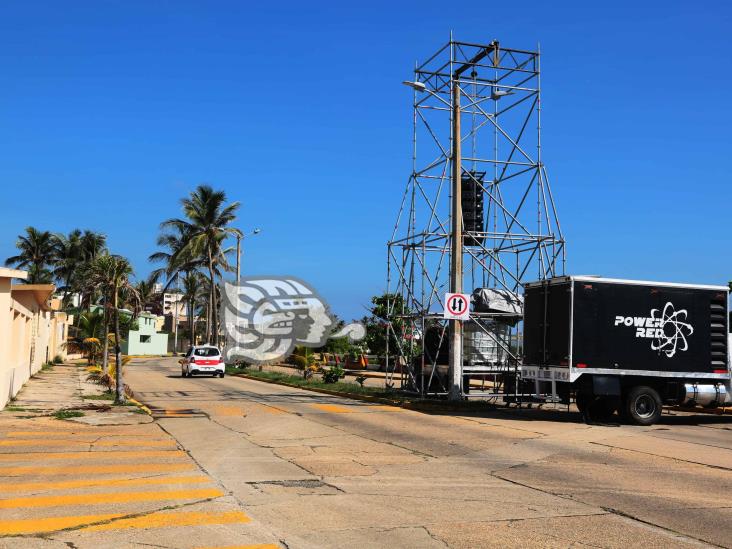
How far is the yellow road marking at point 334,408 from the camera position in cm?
1983

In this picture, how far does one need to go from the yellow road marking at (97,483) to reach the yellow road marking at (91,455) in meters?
2.07

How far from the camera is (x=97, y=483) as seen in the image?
9.56 metres

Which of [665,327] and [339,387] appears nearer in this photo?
[665,327]

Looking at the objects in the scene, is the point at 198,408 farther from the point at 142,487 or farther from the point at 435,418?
the point at 142,487

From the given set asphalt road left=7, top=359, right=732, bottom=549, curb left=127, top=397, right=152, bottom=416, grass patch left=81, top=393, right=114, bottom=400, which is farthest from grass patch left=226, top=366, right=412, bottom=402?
grass patch left=81, top=393, right=114, bottom=400

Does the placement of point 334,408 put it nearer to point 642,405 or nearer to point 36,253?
point 642,405

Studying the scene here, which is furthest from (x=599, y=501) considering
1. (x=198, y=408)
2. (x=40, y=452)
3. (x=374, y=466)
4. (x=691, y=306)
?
(x=198, y=408)

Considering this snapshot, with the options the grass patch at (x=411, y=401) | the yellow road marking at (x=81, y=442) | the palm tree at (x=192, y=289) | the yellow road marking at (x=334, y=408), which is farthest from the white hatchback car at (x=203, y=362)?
the palm tree at (x=192, y=289)

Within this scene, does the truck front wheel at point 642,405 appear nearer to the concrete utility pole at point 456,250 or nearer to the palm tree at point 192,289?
the concrete utility pole at point 456,250

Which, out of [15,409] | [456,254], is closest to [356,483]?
[15,409]

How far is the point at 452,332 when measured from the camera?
2120cm

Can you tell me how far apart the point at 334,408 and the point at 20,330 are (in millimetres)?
12211

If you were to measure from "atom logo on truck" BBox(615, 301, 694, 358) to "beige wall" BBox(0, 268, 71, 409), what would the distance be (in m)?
14.0

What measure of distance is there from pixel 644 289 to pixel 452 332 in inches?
210
